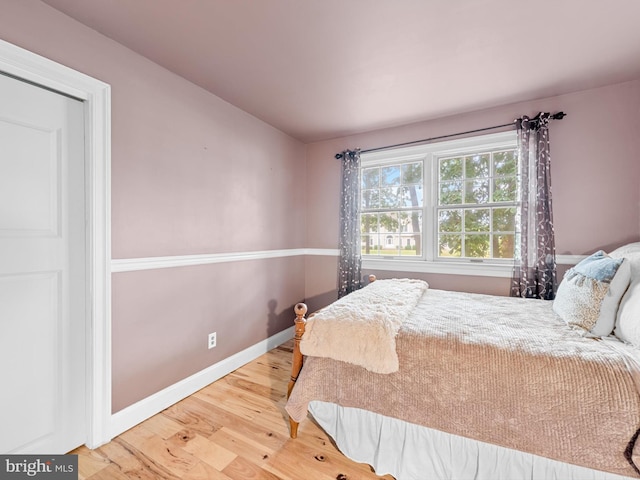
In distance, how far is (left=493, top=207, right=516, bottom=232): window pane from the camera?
8.97 feet

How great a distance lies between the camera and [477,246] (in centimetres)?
288

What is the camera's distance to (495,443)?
1308 mm

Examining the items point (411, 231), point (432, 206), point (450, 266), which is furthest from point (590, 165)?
point (411, 231)

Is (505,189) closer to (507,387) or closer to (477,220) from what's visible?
(477,220)

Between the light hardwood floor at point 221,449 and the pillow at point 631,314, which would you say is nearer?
the pillow at point 631,314

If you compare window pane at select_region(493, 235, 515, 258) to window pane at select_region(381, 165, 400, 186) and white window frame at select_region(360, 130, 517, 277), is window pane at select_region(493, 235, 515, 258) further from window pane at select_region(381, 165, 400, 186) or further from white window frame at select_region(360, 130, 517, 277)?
window pane at select_region(381, 165, 400, 186)

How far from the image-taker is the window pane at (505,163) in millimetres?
2737

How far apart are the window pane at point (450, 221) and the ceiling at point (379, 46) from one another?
103cm

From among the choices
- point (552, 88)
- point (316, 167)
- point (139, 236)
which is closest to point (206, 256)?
point (139, 236)

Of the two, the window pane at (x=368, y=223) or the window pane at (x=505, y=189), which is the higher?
the window pane at (x=505, y=189)

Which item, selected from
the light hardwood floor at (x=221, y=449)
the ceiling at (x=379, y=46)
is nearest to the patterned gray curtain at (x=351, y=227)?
the ceiling at (x=379, y=46)

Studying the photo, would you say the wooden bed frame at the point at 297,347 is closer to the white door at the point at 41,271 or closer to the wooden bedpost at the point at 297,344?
the wooden bedpost at the point at 297,344

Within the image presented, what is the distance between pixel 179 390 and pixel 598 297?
275 centimetres

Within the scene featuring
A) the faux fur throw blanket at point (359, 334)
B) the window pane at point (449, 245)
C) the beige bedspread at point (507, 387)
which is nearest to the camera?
the beige bedspread at point (507, 387)
